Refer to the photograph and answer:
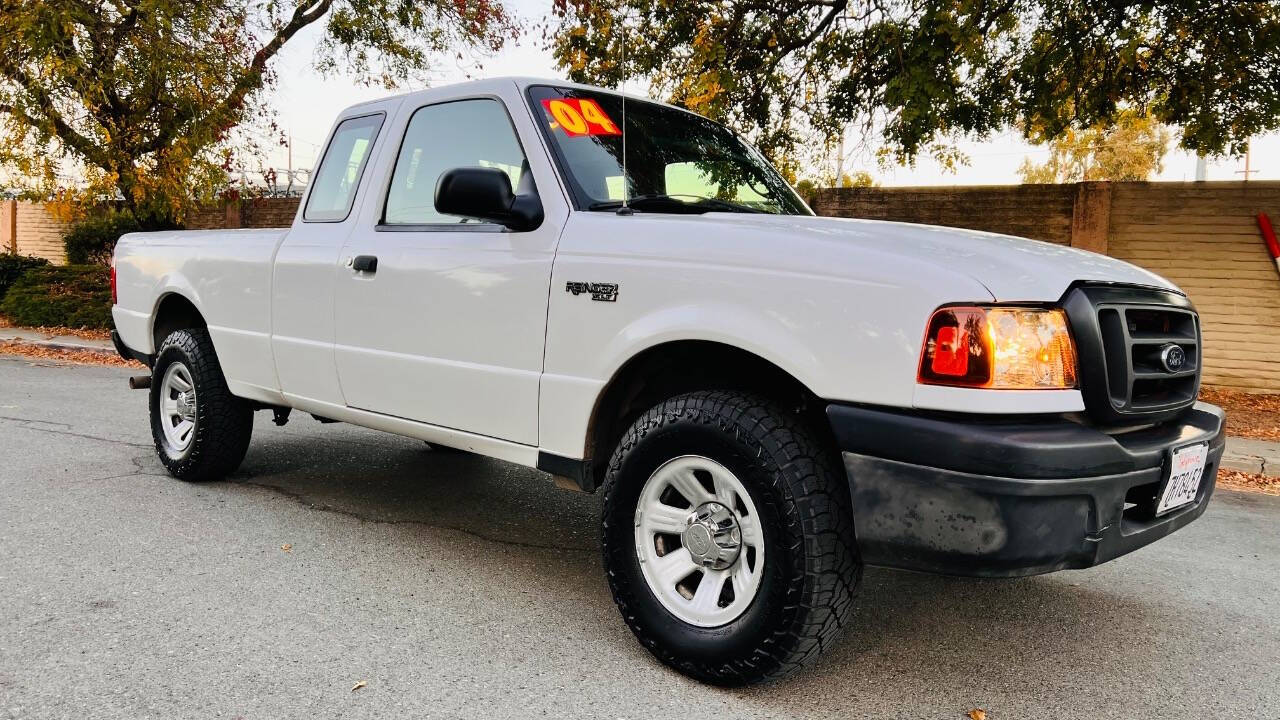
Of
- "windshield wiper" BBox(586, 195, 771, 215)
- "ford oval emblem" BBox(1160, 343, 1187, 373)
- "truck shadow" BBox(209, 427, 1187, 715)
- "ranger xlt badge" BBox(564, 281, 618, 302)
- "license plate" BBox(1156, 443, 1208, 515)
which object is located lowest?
"truck shadow" BBox(209, 427, 1187, 715)

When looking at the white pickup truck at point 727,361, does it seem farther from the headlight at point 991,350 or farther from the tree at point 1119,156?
the tree at point 1119,156

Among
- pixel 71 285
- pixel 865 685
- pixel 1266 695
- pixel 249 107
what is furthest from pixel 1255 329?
pixel 71 285

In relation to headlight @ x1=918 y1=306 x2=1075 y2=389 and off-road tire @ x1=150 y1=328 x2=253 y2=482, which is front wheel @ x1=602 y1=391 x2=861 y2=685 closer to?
headlight @ x1=918 y1=306 x2=1075 y2=389

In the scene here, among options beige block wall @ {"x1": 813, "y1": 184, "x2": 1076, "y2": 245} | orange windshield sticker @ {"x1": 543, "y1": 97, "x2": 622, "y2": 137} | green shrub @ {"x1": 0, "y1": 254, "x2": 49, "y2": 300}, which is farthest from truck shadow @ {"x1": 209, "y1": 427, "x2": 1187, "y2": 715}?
green shrub @ {"x1": 0, "y1": 254, "x2": 49, "y2": 300}

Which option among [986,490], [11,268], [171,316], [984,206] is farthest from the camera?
[11,268]

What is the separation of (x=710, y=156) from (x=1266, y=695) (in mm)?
2747

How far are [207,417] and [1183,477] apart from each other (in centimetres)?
444

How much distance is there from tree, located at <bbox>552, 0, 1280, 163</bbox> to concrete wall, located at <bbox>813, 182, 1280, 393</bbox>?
116 cm

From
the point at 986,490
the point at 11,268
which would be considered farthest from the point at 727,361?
the point at 11,268

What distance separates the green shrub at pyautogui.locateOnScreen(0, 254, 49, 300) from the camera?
15859 millimetres

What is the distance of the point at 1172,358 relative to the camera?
2793mm

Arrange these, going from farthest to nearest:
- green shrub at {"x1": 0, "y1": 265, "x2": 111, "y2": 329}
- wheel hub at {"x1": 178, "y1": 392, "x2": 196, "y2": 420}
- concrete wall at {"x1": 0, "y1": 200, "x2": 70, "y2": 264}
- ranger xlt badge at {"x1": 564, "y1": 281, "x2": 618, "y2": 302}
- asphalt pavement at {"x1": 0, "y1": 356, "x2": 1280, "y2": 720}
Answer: concrete wall at {"x1": 0, "y1": 200, "x2": 70, "y2": 264} < green shrub at {"x1": 0, "y1": 265, "x2": 111, "y2": 329} < wheel hub at {"x1": 178, "y1": 392, "x2": 196, "y2": 420} < ranger xlt badge at {"x1": 564, "y1": 281, "x2": 618, "y2": 302} < asphalt pavement at {"x1": 0, "y1": 356, "x2": 1280, "y2": 720}

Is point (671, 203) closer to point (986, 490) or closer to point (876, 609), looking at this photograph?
point (986, 490)

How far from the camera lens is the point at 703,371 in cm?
318
